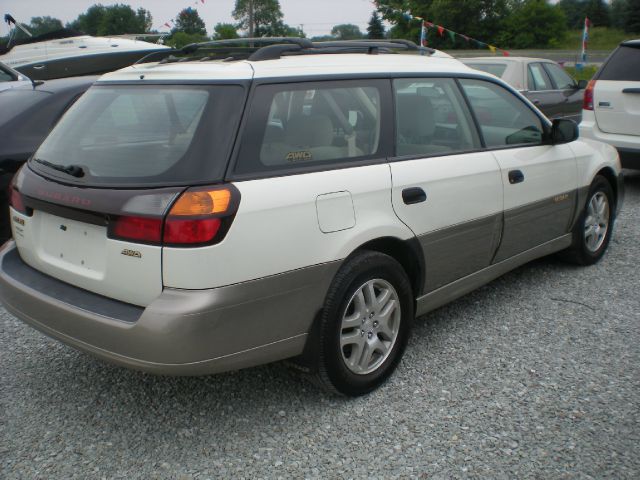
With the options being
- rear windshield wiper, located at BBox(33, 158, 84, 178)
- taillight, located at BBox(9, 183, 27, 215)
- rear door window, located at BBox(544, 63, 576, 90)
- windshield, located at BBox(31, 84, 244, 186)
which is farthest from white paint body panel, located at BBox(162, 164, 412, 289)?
rear door window, located at BBox(544, 63, 576, 90)

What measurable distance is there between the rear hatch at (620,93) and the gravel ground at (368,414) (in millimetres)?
4159

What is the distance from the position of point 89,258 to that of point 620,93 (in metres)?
6.72

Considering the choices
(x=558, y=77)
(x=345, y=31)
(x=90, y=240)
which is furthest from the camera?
(x=345, y=31)

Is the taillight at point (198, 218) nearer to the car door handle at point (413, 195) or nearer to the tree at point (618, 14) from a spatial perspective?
the car door handle at point (413, 195)

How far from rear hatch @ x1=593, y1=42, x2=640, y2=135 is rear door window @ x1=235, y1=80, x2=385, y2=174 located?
527 centimetres

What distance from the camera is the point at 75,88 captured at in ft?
19.2

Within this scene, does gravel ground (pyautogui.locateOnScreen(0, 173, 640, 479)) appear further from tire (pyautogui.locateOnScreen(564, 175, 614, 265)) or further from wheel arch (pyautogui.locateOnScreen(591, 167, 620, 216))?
wheel arch (pyautogui.locateOnScreen(591, 167, 620, 216))

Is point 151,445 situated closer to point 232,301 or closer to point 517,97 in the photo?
point 232,301

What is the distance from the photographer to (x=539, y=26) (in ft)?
181

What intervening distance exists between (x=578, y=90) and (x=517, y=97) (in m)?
8.09

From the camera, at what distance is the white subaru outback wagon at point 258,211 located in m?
2.60

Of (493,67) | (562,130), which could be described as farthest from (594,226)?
(493,67)

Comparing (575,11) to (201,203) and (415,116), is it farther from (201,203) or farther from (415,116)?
(201,203)

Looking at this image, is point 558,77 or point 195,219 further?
point 558,77
